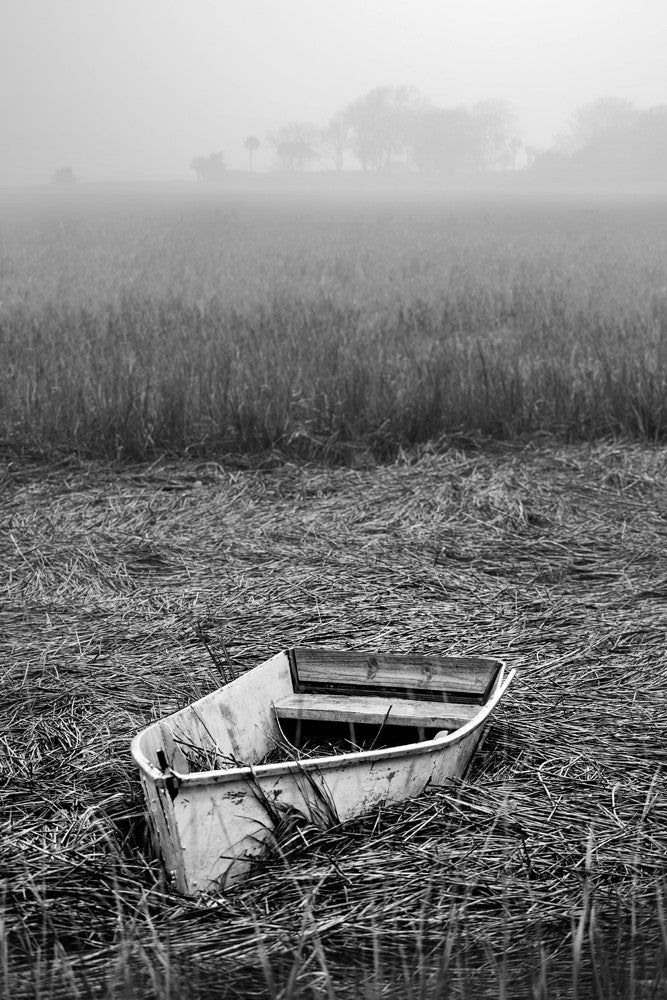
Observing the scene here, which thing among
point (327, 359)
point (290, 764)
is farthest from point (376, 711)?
point (327, 359)

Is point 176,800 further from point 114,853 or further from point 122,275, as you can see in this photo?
point 122,275

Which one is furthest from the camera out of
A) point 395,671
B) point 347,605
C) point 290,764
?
point 347,605

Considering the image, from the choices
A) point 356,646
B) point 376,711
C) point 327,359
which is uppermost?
point 327,359

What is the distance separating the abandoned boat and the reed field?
7cm

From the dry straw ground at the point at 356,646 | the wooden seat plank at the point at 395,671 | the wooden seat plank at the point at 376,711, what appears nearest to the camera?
the dry straw ground at the point at 356,646

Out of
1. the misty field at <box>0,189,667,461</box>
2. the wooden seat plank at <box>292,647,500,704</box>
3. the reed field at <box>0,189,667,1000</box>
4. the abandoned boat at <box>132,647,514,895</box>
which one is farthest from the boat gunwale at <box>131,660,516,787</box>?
the misty field at <box>0,189,667,461</box>

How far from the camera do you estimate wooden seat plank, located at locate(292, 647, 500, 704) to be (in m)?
2.79

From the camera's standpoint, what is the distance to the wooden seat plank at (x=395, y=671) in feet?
9.14

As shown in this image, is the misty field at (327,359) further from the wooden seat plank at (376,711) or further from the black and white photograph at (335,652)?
the wooden seat plank at (376,711)

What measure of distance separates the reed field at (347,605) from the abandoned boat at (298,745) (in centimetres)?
7

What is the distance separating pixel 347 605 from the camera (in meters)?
3.78

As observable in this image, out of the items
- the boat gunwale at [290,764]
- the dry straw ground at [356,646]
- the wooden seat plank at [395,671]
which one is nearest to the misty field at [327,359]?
the dry straw ground at [356,646]

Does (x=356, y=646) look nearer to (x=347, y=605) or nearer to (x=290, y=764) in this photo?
(x=347, y=605)

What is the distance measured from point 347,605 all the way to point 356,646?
37cm
